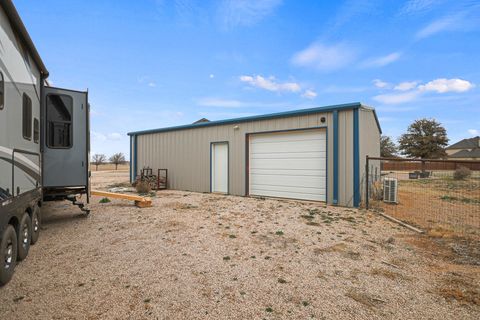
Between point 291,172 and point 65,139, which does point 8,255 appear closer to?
point 65,139

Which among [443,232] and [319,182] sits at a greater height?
[319,182]

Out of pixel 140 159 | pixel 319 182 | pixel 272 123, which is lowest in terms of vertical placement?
pixel 319 182

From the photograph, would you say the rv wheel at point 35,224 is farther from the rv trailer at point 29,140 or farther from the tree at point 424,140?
the tree at point 424,140

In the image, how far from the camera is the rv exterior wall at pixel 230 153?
7867 mm

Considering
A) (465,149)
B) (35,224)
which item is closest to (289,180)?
(35,224)

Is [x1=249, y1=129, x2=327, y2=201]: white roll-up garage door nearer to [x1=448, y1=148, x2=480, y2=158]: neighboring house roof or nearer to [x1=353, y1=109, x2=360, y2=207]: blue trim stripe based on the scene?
[x1=353, y1=109, x2=360, y2=207]: blue trim stripe

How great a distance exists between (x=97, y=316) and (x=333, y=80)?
14473mm

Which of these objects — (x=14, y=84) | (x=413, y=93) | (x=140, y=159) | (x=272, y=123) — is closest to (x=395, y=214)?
(x=272, y=123)

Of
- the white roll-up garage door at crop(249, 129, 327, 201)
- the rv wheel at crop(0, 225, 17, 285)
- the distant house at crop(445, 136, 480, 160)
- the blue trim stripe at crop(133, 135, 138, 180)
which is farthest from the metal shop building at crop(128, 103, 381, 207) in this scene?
the distant house at crop(445, 136, 480, 160)

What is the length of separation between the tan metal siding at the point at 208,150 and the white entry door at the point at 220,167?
0.83 ft

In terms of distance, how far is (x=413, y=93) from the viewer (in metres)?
21.6

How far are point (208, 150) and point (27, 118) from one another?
7673 mm

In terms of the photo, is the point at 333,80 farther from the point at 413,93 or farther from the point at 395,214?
the point at 413,93

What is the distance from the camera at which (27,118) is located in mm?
3754
